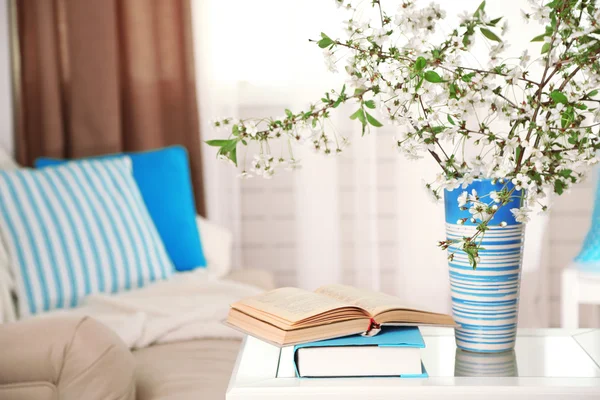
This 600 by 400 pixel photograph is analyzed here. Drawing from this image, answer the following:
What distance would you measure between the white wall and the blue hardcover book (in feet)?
6.64

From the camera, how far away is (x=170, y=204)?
2.37 metres

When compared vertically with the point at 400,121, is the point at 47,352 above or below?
below

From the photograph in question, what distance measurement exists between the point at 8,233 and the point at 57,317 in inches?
29.0

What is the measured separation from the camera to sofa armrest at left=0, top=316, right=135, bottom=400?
4.02 feet

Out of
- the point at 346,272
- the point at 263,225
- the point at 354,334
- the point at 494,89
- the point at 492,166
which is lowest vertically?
the point at 346,272

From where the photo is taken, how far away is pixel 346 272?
308 cm

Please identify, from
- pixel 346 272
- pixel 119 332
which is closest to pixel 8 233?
pixel 119 332

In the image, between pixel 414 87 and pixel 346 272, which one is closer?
pixel 414 87

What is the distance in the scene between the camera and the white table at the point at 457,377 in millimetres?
1008

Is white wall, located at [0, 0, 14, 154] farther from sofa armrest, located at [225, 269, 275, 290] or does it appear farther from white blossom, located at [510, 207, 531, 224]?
white blossom, located at [510, 207, 531, 224]

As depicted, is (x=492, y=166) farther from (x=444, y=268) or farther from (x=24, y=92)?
(x=24, y=92)

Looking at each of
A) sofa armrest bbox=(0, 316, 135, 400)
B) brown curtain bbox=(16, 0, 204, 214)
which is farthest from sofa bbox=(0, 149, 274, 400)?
brown curtain bbox=(16, 0, 204, 214)

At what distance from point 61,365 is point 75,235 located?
848 millimetres

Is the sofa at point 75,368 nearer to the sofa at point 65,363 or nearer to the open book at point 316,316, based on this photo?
the sofa at point 65,363
